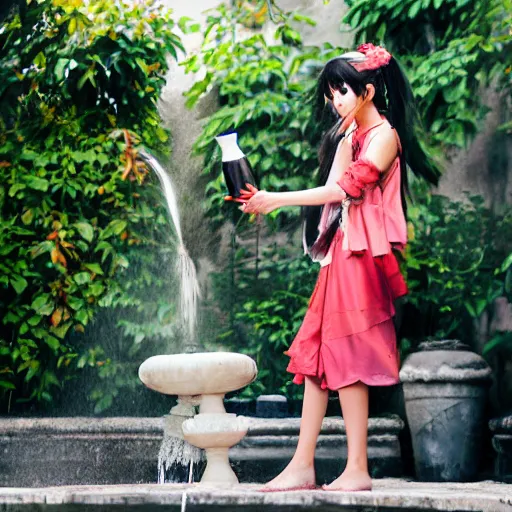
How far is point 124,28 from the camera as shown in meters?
5.44

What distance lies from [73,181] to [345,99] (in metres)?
2.16

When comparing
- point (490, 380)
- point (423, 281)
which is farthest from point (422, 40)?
point (490, 380)

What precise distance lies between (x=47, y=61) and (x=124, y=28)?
18.8 inches

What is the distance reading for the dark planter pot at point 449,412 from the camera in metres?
4.14

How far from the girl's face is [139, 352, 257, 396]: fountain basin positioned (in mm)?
989

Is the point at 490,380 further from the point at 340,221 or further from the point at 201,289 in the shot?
the point at 201,289

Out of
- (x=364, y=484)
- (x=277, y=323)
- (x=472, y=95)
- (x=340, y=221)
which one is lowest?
(x=364, y=484)

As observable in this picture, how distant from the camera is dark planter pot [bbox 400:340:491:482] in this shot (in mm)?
4145

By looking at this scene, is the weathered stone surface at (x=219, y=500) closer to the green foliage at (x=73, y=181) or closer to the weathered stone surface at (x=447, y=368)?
the weathered stone surface at (x=447, y=368)

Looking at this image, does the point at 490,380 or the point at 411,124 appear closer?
the point at 411,124

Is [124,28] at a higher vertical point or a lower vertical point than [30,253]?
higher

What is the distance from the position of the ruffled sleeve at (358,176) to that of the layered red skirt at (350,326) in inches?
6.7

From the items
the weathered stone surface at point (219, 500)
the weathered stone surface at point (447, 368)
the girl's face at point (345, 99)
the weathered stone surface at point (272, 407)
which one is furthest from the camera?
the weathered stone surface at point (272, 407)

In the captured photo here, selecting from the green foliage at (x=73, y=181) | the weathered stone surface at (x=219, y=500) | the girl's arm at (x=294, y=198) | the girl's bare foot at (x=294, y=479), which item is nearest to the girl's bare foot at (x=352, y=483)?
the girl's bare foot at (x=294, y=479)
